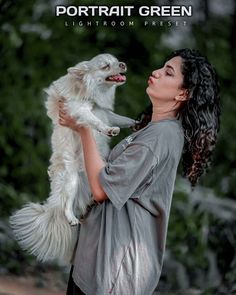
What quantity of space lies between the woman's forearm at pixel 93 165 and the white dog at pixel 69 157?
8 centimetres

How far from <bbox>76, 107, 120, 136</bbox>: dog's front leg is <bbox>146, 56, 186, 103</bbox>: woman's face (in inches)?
4.8

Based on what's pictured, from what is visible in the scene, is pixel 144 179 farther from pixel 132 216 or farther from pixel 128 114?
pixel 128 114

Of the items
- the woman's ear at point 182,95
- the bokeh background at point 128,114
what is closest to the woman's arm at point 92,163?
the woman's ear at point 182,95

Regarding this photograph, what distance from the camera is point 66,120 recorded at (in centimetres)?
139

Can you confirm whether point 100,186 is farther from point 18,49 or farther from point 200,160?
point 18,49

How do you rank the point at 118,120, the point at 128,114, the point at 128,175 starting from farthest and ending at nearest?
the point at 128,114
the point at 118,120
the point at 128,175

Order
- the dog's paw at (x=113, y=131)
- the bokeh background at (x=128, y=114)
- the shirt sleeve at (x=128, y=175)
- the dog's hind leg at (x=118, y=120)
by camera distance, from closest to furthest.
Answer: the shirt sleeve at (x=128, y=175)
the dog's paw at (x=113, y=131)
the dog's hind leg at (x=118, y=120)
the bokeh background at (x=128, y=114)

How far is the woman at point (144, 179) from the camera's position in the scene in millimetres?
1265

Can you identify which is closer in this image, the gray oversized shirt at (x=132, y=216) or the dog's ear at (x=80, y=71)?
the gray oversized shirt at (x=132, y=216)

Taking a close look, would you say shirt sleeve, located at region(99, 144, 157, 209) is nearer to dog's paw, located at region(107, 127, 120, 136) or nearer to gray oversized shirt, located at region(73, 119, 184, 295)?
gray oversized shirt, located at region(73, 119, 184, 295)

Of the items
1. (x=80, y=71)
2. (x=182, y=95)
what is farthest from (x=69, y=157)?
(x=182, y=95)

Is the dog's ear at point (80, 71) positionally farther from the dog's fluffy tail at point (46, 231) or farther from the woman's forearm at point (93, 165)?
the dog's fluffy tail at point (46, 231)

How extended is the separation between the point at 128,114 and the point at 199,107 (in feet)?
3.81

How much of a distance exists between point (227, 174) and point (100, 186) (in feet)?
5.19
